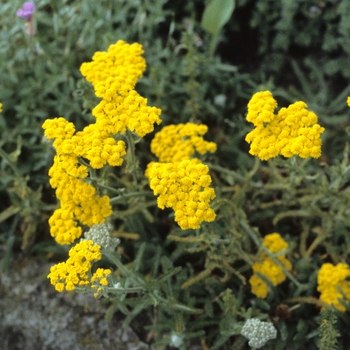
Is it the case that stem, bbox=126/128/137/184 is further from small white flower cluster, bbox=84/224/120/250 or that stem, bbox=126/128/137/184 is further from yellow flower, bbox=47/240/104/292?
yellow flower, bbox=47/240/104/292

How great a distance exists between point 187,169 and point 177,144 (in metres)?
0.45

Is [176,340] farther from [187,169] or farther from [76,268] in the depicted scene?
[187,169]

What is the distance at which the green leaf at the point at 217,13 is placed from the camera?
3221 mm

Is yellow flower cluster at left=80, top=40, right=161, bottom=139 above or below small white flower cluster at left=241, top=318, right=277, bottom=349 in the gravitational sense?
above

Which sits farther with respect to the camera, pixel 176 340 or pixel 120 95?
pixel 176 340

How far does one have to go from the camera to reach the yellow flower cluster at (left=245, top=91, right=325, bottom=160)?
1.86m

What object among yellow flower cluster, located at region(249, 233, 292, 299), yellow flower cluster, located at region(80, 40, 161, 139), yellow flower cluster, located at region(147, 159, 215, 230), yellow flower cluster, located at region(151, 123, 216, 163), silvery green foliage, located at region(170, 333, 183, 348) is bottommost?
silvery green foliage, located at region(170, 333, 183, 348)

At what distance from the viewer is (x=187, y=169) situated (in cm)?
188

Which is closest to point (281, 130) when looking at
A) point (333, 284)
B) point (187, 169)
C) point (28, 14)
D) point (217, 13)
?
point (187, 169)

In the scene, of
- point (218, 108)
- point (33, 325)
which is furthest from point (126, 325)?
point (218, 108)

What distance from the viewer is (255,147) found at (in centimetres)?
191

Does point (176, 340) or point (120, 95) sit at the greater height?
point (120, 95)

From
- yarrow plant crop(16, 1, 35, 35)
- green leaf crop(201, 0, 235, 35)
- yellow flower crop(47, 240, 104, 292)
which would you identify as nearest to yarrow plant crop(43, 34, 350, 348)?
yellow flower crop(47, 240, 104, 292)

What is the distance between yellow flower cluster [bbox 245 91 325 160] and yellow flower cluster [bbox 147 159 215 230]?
236mm
